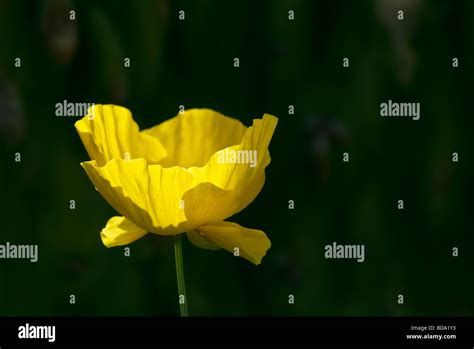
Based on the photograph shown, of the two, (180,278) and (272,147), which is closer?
(180,278)

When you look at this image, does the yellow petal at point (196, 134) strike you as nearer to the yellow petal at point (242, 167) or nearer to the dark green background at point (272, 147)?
the yellow petal at point (242, 167)

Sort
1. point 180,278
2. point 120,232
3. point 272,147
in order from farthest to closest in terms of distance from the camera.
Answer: point 272,147
point 120,232
point 180,278

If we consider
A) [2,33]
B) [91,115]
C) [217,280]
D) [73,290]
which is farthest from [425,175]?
[91,115]

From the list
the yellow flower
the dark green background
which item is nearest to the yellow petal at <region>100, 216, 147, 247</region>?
the yellow flower

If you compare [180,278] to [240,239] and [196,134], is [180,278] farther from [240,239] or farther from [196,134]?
[196,134]

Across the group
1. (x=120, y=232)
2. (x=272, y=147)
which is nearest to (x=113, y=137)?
(x=120, y=232)

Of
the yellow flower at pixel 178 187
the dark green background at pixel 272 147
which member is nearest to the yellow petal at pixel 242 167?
the yellow flower at pixel 178 187

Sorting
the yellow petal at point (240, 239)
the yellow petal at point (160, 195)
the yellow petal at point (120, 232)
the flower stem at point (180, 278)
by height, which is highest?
the yellow petal at point (160, 195)
